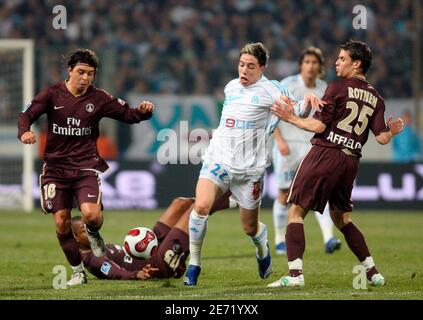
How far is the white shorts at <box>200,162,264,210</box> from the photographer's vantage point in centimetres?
984

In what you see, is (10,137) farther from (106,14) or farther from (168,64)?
(106,14)

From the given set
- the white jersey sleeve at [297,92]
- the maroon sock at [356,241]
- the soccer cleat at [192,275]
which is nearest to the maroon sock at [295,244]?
the maroon sock at [356,241]

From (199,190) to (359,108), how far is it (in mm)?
1711

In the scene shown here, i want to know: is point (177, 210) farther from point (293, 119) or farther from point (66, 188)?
point (293, 119)

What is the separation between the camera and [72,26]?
2419 centimetres

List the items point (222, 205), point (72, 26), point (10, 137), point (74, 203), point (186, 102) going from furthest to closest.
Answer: point (72, 26) < point (186, 102) < point (10, 137) < point (222, 205) < point (74, 203)

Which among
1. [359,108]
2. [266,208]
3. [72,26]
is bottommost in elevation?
[266,208]

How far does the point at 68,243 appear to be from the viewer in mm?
9859

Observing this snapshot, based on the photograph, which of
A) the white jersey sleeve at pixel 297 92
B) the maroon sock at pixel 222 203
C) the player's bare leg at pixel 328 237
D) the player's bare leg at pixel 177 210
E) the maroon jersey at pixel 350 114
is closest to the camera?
the maroon jersey at pixel 350 114

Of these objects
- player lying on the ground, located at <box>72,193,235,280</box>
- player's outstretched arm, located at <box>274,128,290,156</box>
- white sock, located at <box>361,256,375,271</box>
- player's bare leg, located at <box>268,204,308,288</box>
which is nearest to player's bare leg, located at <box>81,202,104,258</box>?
player lying on the ground, located at <box>72,193,235,280</box>

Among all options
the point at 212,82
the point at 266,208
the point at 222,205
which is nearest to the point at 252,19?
the point at 212,82

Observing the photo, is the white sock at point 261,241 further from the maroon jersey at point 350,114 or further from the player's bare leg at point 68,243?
the player's bare leg at point 68,243

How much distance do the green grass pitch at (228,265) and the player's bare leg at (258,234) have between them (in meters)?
0.15

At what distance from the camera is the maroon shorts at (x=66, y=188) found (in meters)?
9.86
